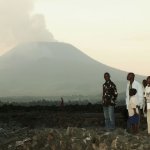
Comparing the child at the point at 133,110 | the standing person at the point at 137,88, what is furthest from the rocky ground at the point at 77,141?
the standing person at the point at 137,88

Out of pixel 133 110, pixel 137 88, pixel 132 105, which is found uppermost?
pixel 137 88

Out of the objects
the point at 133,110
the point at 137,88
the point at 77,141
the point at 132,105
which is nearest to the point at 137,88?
the point at 137,88

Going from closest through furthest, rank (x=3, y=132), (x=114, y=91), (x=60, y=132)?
(x=60, y=132), (x=114, y=91), (x=3, y=132)

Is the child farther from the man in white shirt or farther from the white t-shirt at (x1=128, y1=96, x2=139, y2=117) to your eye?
the man in white shirt

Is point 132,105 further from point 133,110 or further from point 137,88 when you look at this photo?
point 137,88

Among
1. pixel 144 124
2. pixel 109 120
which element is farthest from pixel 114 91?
pixel 144 124

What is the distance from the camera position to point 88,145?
1503 cm

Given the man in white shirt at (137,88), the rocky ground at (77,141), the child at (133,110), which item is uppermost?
the man in white shirt at (137,88)

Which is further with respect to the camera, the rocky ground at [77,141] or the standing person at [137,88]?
the standing person at [137,88]

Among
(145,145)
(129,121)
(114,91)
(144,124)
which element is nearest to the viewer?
(145,145)

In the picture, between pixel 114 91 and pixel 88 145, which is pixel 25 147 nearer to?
pixel 88 145

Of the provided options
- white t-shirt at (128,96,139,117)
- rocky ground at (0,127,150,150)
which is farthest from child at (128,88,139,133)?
rocky ground at (0,127,150,150)

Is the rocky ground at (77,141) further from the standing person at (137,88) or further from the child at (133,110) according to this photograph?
the standing person at (137,88)

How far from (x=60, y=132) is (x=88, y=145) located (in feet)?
3.94
